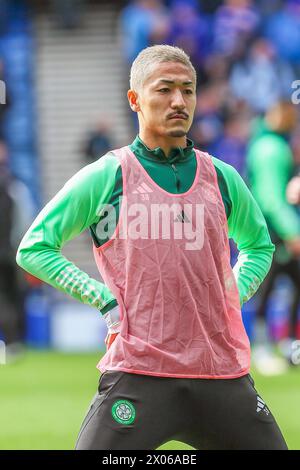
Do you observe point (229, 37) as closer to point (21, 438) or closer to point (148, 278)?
point (21, 438)

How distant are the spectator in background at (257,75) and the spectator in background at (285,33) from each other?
0.46m

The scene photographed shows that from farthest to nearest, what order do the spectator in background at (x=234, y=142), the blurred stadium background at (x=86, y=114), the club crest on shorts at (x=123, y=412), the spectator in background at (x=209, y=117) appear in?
the spectator in background at (x=209, y=117), the spectator in background at (x=234, y=142), the blurred stadium background at (x=86, y=114), the club crest on shorts at (x=123, y=412)

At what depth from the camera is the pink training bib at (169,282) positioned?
461 centimetres

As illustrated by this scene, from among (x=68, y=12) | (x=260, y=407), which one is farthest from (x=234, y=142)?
(x=260, y=407)

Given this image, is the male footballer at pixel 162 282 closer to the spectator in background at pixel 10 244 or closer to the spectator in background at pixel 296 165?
the spectator in background at pixel 296 165

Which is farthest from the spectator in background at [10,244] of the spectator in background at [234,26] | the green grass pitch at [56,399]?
the spectator in background at [234,26]

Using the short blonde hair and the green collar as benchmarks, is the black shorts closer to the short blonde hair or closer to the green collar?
the green collar

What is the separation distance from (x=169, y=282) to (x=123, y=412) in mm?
497

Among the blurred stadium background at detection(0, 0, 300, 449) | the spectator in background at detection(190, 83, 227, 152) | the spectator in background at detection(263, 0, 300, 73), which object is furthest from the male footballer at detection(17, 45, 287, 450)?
the spectator in background at detection(263, 0, 300, 73)

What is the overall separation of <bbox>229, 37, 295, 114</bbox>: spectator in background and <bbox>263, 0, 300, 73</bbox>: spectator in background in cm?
46

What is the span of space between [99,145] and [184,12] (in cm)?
269

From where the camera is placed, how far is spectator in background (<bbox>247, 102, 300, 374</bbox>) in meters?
11.7

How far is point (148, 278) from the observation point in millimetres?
4633
